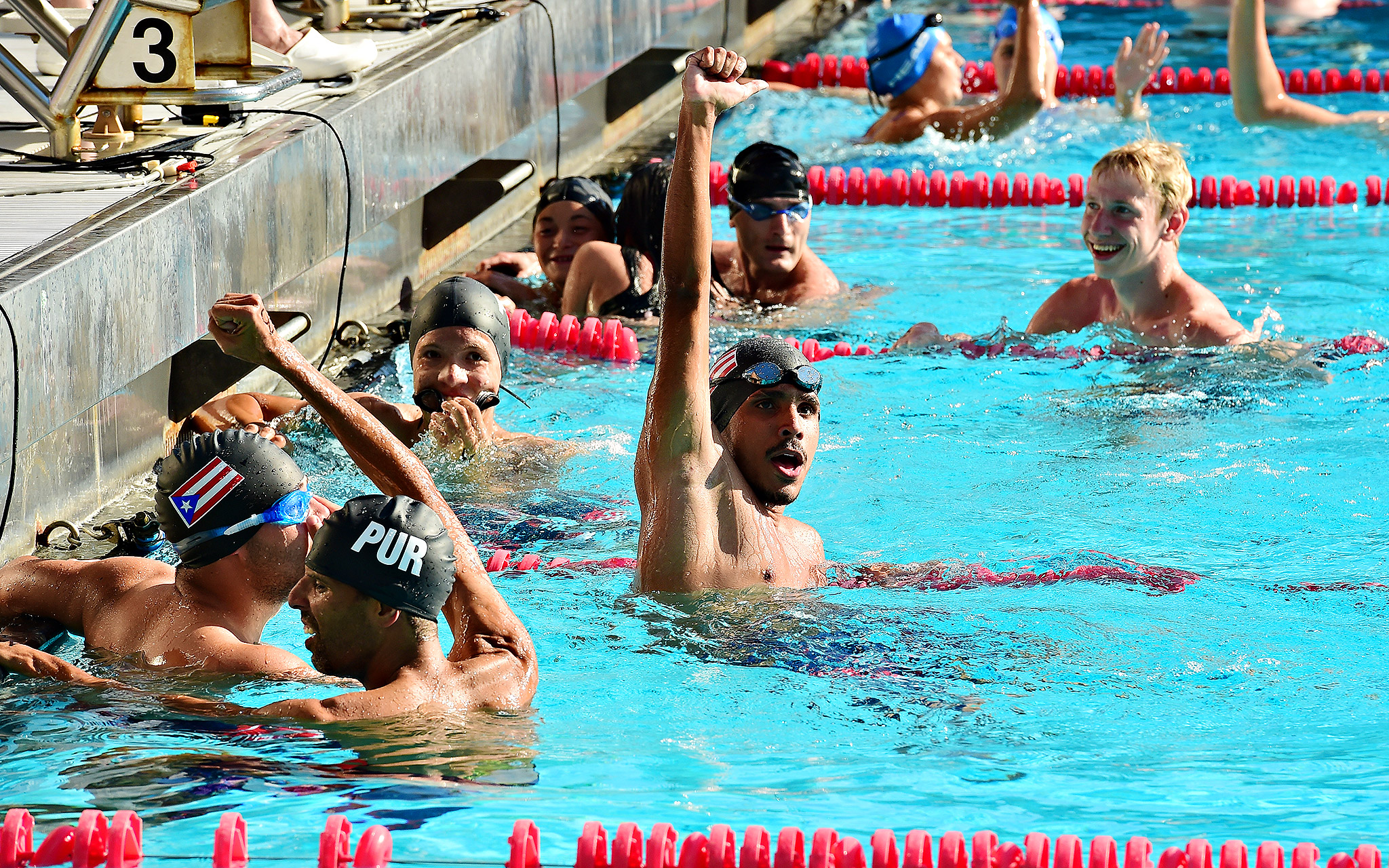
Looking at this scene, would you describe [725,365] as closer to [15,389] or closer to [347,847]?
[347,847]

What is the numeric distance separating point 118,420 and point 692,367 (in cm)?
246

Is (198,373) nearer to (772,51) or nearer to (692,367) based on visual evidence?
(692,367)

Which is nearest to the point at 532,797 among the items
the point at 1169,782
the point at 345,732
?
the point at 345,732

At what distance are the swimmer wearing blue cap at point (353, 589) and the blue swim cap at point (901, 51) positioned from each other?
6.57 m

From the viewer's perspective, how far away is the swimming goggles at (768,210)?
22.1 feet

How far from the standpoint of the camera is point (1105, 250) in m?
5.94

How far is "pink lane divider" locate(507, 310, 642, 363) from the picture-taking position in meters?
6.52

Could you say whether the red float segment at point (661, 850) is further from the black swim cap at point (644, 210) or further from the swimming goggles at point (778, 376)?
the black swim cap at point (644, 210)

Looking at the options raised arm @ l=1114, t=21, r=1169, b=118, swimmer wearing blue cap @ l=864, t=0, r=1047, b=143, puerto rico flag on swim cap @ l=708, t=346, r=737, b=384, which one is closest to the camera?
puerto rico flag on swim cap @ l=708, t=346, r=737, b=384

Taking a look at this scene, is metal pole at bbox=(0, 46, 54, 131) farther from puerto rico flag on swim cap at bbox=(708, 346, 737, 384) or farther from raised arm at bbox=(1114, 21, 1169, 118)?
raised arm at bbox=(1114, 21, 1169, 118)

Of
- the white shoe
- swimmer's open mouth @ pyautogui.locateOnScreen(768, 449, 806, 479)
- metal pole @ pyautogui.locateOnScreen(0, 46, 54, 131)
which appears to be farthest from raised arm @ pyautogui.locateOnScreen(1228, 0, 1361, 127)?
metal pole @ pyautogui.locateOnScreen(0, 46, 54, 131)

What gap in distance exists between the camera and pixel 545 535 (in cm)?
488

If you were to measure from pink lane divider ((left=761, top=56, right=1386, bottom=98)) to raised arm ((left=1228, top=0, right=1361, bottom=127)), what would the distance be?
2127mm

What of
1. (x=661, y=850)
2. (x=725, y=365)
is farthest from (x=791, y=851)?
(x=725, y=365)
